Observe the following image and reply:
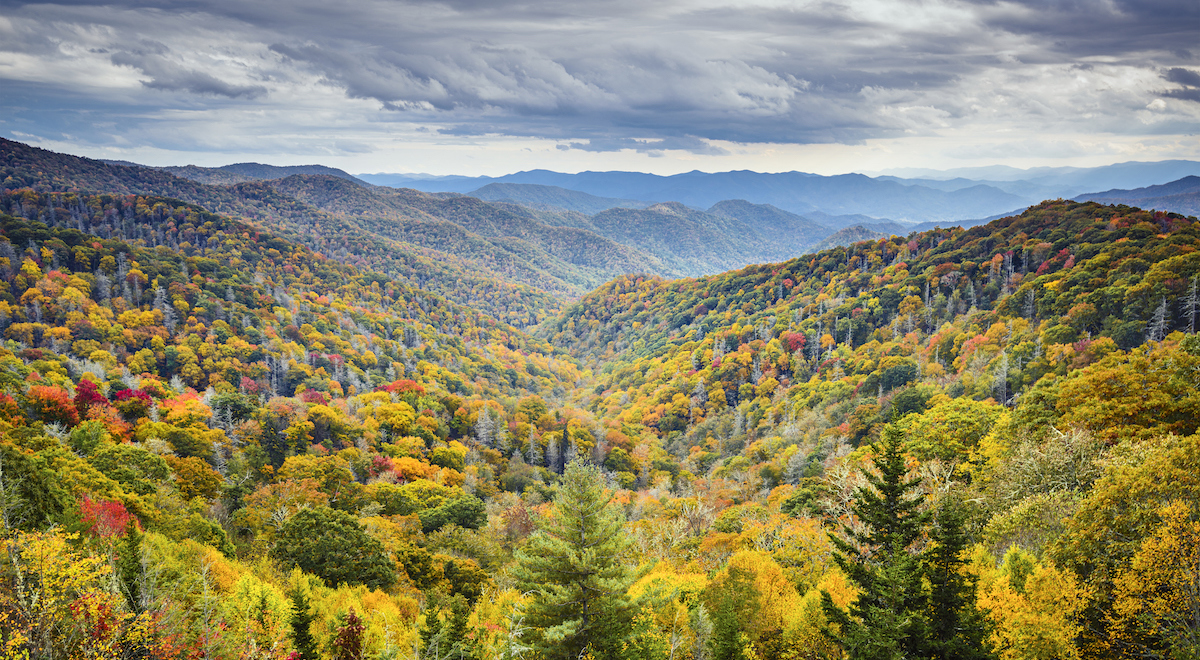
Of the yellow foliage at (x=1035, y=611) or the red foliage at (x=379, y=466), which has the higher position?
the yellow foliage at (x=1035, y=611)

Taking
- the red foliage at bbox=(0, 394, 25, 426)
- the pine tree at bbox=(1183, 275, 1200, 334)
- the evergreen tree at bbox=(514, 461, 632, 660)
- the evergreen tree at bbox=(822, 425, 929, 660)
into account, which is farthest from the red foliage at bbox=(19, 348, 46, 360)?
the pine tree at bbox=(1183, 275, 1200, 334)

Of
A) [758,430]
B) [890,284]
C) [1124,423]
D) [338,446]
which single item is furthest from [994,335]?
[338,446]

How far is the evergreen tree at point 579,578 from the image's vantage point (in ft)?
72.2

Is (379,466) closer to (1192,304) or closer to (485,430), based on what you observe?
(485,430)

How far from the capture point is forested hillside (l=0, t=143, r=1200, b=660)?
1928 cm

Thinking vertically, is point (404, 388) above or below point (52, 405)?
below

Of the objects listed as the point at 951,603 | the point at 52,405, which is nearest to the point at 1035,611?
the point at 951,603

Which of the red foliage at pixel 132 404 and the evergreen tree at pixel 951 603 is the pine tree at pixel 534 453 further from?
the evergreen tree at pixel 951 603

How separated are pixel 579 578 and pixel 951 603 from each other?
13.0 metres

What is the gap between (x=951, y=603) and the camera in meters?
19.1

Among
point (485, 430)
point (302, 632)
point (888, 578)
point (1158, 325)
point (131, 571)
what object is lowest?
point (485, 430)

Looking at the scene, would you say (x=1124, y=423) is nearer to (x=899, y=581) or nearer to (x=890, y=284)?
(x=899, y=581)

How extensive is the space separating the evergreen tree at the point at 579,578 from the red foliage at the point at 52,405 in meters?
47.9

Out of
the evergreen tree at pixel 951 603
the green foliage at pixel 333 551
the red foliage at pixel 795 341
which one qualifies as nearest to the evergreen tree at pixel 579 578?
the evergreen tree at pixel 951 603
